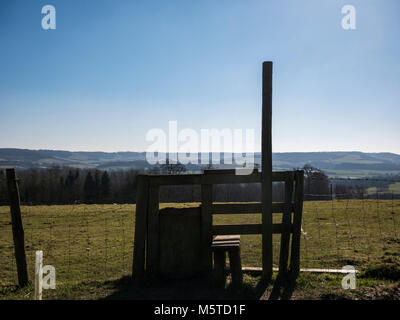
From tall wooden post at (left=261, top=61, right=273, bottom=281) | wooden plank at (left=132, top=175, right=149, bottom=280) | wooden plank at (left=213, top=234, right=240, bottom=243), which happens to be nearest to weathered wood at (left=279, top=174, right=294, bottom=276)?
tall wooden post at (left=261, top=61, right=273, bottom=281)

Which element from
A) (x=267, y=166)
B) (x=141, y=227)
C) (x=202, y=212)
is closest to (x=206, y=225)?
(x=202, y=212)

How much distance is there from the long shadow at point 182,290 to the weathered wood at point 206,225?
320mm

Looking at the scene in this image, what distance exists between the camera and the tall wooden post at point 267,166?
7148 mm

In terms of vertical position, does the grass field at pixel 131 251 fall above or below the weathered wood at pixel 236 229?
below

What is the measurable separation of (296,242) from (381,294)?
190cm

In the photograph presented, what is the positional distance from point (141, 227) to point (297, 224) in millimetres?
3351

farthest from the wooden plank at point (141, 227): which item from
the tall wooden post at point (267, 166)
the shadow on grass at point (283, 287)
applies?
the shadow on grass at point (283, 287)

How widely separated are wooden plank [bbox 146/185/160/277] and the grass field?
46 cm

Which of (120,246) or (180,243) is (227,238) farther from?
(120,246)

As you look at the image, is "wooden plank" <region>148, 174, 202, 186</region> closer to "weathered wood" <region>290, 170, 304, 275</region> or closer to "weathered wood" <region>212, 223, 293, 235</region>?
"weathered wood" <region>212, 223, 293, 235</region>

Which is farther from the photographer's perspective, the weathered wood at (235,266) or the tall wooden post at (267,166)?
the tall wooden post at (267,166)

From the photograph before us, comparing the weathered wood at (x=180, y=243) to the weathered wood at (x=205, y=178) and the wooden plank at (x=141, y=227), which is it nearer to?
the wooden plank at (x=141, y=227)
